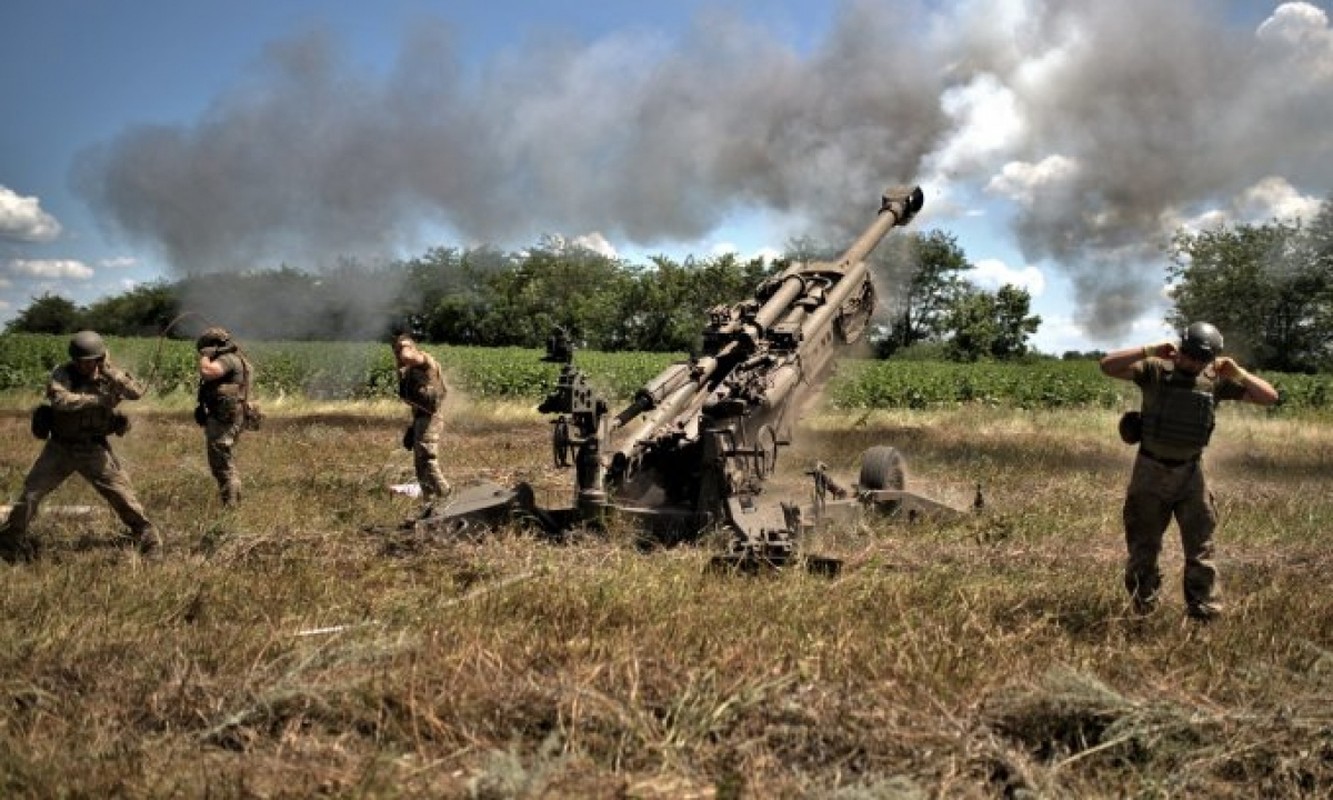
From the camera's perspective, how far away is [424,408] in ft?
34.9

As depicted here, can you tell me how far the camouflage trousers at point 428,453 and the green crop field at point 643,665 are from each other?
1043 millimetres

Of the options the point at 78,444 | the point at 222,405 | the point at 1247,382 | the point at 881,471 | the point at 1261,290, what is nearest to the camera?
the point at 1247,382

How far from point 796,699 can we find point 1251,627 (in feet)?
8.86

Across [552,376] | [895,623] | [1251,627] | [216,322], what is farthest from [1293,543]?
[552,376]

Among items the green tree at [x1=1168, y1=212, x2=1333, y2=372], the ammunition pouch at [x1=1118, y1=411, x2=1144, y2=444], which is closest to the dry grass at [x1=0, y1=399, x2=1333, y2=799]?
the ammunition pouch at [x1=1118, y1=411, x2=1144, y2=444]

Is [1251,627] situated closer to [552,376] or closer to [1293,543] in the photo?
[1293,543]

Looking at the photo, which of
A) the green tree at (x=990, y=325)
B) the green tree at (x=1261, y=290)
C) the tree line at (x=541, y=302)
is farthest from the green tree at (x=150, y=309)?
the green tree at (x=990, y=325)

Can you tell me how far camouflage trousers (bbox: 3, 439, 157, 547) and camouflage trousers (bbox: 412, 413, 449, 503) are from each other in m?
3.17

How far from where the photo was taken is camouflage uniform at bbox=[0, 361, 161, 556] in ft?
24.7

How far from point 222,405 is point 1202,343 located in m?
8.07

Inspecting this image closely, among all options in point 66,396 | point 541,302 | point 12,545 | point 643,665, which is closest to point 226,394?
point 66,396

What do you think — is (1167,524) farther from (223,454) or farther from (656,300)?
(656,300)

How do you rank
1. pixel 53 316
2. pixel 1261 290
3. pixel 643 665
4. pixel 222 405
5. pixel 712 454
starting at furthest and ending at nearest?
pixel 53 316 → pixel 1261 290 → pixel 222 405 → pixel 712 454 → pixel 643 665

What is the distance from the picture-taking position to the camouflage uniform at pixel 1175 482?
597cm
